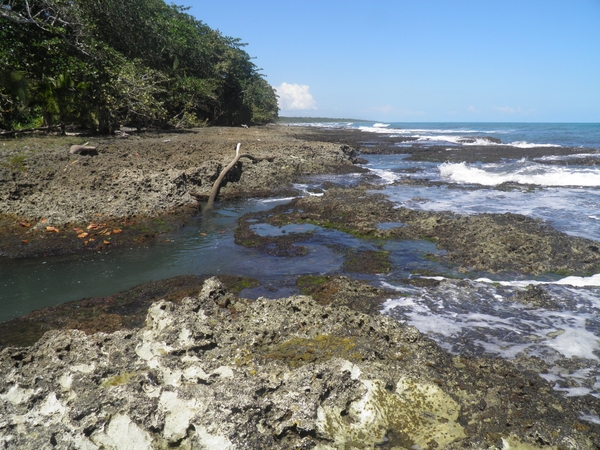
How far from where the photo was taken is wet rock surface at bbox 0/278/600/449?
3.10 metres

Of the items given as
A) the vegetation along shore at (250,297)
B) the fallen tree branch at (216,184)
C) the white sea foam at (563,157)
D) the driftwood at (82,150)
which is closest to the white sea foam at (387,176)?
the vegetation along shore at (250,297)

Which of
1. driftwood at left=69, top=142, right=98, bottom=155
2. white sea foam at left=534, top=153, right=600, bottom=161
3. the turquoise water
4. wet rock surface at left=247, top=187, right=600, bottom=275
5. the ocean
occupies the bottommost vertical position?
the ocean

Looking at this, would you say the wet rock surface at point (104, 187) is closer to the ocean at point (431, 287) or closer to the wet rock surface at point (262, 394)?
the ocean at point (431, 287)

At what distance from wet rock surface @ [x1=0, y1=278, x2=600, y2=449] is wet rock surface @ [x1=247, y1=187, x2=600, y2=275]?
409 cm

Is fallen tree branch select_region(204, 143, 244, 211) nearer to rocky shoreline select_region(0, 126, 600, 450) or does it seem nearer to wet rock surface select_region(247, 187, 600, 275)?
wet rock surface select_region(247, 187, 600, 275)

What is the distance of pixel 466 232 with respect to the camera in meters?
9.53

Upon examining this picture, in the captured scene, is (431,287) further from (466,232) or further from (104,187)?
(104,187)

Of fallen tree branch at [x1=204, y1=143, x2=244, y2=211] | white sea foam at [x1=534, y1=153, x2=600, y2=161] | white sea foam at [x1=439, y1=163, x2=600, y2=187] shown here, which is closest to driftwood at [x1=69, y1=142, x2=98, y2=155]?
fallen tree branch at [x1=204, y1=143, x2=244, y2=211]

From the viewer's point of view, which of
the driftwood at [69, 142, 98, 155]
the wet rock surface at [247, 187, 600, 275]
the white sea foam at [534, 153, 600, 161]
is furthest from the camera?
the white sea foam at [534, 153, 600, 161]

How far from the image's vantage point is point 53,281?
706 cm

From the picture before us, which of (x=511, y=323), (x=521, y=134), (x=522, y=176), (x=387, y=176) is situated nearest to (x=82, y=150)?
(x=387, y=176)

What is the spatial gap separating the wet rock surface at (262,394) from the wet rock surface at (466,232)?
409cm

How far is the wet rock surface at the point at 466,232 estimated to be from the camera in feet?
25.8

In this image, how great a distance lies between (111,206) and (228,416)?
8.49 m
